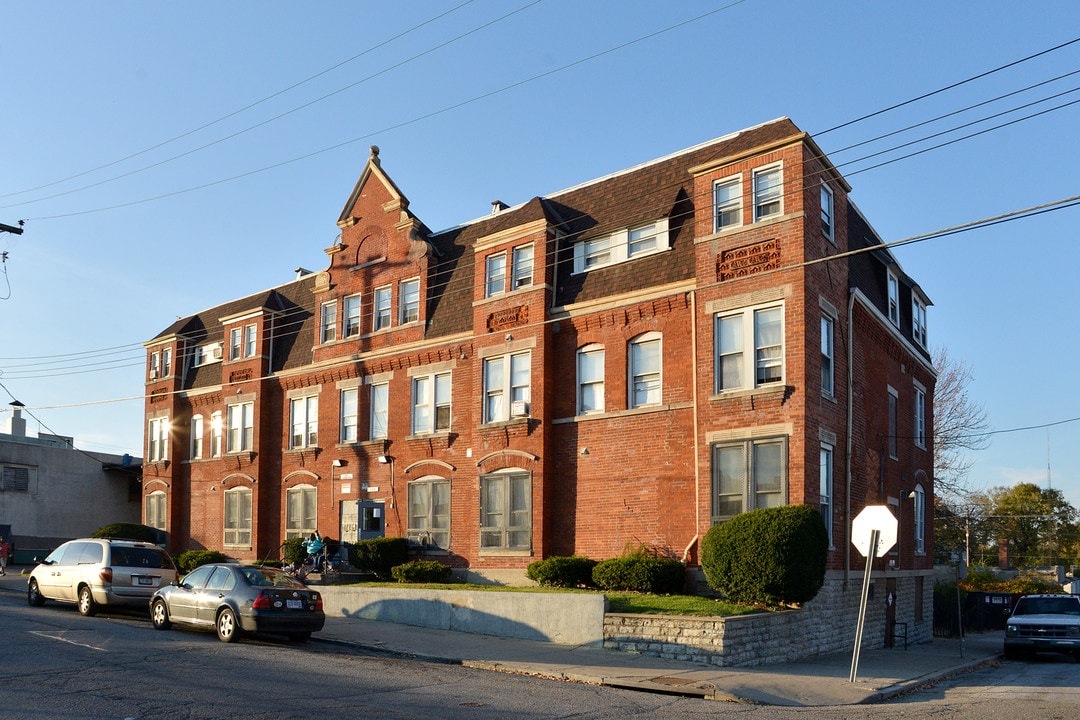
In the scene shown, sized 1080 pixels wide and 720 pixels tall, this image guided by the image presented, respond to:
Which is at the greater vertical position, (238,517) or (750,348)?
(750,348)

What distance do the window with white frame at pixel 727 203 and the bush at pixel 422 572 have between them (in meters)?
12.0

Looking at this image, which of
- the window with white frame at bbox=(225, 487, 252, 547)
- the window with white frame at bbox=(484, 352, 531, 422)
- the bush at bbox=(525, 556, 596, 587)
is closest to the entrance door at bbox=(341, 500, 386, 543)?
the window with white frame at bbox=(484, 352, 531, 422)

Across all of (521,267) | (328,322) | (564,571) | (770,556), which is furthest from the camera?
(328,322)

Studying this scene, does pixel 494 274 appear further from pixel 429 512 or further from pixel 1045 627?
pixel 1045 627

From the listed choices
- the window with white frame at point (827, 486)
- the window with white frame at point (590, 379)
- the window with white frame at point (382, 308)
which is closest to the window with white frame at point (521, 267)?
the window with white frame at point (590, 379)

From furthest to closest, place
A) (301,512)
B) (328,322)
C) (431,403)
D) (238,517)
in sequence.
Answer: (238,517) → (328,322) → (301,512) → (431,403)

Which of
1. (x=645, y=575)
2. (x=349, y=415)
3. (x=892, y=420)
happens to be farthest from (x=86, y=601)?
(x=892, y=420)

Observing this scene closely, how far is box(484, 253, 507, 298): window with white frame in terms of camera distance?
28.4m

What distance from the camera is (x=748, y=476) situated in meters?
21.9

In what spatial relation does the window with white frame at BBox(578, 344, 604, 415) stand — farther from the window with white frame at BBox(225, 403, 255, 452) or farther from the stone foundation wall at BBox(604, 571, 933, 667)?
the window with white frame at BBox(225, 403, 255, 452)

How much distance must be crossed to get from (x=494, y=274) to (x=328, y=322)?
875cm

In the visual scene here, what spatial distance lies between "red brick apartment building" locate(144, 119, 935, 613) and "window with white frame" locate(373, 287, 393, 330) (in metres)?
0.08

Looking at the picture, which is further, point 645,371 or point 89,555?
point 645,371

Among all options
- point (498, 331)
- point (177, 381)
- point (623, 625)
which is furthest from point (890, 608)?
point (177, 381)
